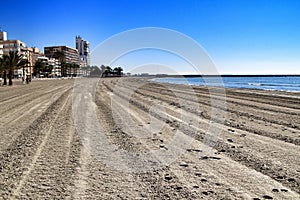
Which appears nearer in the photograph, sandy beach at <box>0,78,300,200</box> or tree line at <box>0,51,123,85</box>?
sandy beach at <box>0,78,300,200</box>

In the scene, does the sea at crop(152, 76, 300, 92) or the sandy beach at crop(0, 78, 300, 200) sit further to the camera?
the sea at crop(152, 76, 300, 92)

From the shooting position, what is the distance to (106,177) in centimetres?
422

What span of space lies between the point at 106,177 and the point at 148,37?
7.86 m

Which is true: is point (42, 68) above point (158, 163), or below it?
above

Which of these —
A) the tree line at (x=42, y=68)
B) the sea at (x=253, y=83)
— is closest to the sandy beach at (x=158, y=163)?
the tree line at (x=42, y=68)

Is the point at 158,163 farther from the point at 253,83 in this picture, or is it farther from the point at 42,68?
the point at 42,68

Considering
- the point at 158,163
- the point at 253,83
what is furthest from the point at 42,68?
the point at 158,163

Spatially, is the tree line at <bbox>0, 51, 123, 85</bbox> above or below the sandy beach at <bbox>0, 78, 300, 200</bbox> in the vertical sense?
above

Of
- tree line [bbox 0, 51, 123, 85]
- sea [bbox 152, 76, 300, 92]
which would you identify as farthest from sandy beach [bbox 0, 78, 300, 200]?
sea [bbox 152, 76, 300, 92]

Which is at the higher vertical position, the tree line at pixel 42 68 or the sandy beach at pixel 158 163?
the tree line at pixel 42 68

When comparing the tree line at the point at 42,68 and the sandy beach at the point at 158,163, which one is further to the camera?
the tree line at the point at 42,68

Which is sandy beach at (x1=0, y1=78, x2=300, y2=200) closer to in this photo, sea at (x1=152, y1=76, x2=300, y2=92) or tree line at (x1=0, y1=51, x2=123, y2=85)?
tree line at (x1=0, y1=51, x2=123, y2=85)

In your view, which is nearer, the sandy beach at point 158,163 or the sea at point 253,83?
the sandy beach at point 158,163

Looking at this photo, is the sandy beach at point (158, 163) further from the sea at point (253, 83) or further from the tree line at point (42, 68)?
the sea at point (253, 83)
